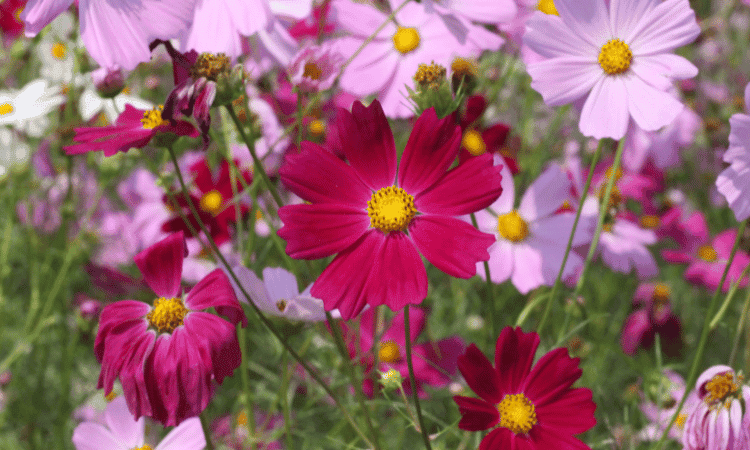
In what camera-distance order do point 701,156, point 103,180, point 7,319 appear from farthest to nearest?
1. point 701,156
2. point 7,319
3. point 103,180

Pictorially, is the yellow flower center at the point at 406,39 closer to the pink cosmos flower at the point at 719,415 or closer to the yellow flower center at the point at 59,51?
the pink cosmos flower at the point at 719,415

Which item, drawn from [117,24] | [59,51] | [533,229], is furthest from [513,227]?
[59,51]

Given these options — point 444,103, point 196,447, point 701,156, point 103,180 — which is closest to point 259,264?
point 103,180

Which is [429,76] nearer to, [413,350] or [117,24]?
[117,24]

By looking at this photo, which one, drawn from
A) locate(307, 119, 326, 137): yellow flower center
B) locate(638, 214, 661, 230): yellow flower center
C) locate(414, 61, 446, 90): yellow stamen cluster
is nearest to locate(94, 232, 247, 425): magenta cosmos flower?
locate(414, 61, 446, 90): yellow stamen cluster

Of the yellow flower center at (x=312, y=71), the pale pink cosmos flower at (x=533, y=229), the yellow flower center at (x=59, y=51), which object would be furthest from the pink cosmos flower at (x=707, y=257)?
the yellow flower center at (x=59, y=51)

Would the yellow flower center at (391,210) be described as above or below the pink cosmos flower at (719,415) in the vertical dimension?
above

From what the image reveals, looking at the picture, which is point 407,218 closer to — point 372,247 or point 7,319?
point 372,247
